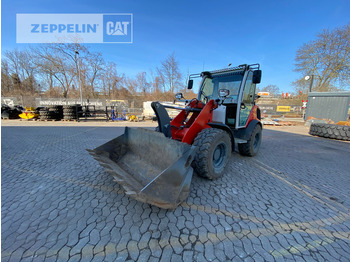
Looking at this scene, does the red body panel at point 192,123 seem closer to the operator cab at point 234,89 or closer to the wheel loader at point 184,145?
the wheel loader at point 184,145

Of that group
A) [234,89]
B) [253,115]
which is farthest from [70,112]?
[253,115]

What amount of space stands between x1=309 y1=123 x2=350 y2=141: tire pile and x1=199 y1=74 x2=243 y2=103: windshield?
26.6 ft

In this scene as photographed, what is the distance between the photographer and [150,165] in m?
2.89

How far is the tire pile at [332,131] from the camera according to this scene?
7.97 meters

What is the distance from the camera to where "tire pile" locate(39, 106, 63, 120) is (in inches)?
530

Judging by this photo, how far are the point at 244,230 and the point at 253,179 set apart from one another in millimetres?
1672

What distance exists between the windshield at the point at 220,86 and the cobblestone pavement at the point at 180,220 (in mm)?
2278

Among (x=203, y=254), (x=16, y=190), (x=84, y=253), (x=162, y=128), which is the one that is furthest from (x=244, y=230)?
(x=16, y=190)

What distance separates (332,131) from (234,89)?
8.20 meters

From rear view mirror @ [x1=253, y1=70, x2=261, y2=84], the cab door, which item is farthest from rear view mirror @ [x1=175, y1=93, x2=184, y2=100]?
rear view mirror @ [x1=253, y1=70, x2=261, y2=84]

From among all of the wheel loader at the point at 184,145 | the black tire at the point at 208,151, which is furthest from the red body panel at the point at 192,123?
the black tire at the point at 208,151

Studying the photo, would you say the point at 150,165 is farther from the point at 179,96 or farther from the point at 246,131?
the point at 246,131

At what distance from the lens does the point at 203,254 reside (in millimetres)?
1669

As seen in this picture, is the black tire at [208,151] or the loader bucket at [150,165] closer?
the loader bucket at [150,165]
